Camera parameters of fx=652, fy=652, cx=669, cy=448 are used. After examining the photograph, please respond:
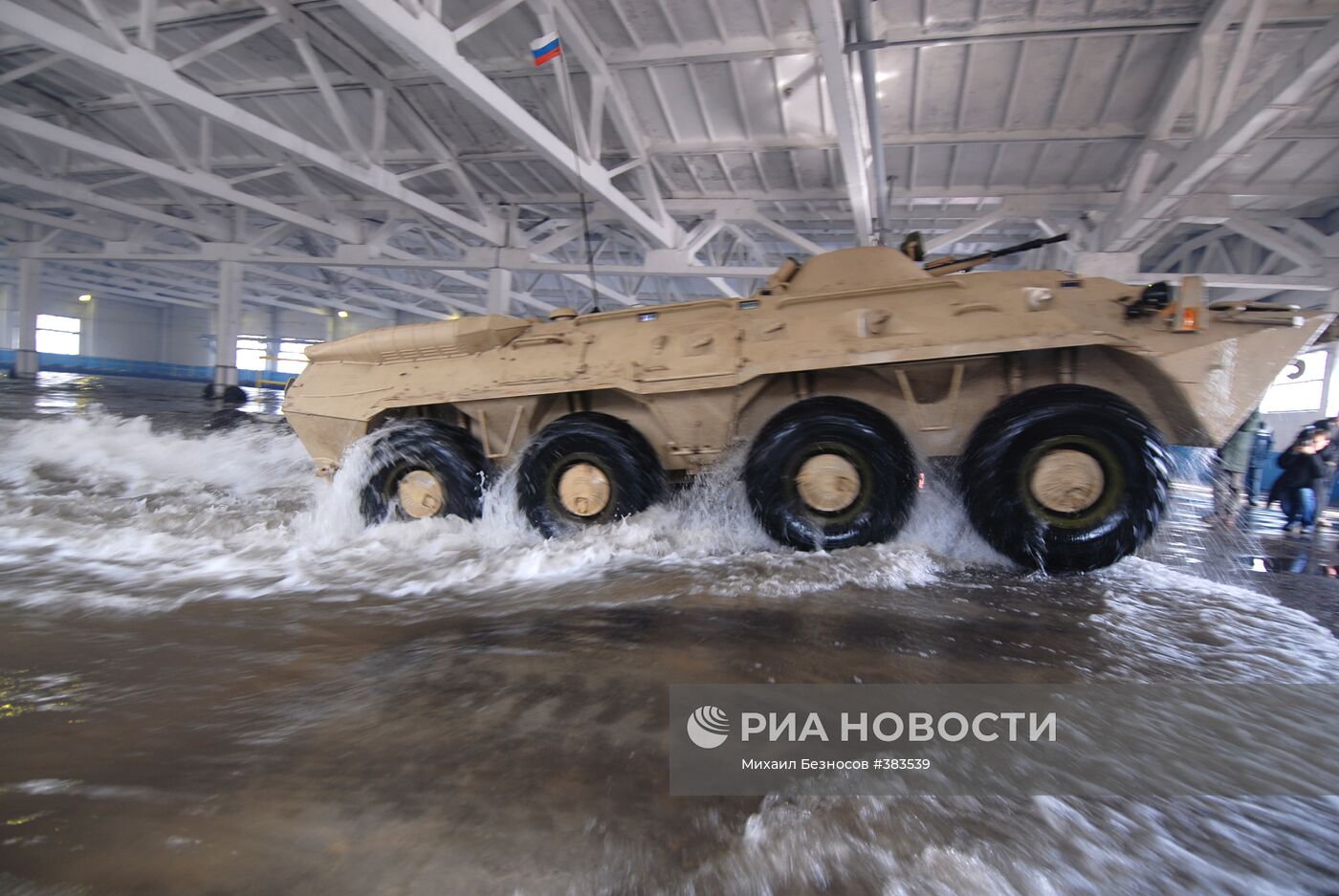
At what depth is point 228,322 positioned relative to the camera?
17.6 meters

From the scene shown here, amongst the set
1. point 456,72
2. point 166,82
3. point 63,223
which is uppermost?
point 63,223

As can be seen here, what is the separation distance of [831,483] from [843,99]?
529 cm

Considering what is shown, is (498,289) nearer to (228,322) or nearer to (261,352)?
(228,322)

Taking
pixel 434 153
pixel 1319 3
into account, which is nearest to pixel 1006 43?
pixel 1319 3

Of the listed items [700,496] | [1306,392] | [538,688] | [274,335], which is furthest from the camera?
[274,335]

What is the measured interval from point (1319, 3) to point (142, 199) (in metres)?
22.6

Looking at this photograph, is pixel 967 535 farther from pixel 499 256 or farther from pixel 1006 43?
pixel 499 256

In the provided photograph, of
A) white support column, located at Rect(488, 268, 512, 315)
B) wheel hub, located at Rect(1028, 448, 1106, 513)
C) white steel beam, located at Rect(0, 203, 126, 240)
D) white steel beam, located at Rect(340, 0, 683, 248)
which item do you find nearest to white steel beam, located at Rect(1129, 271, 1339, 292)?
white steel beam, located at Rect(340, 0, 683, 248)

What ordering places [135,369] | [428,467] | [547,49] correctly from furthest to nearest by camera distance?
[135,369] < [547,49] < [428,467]

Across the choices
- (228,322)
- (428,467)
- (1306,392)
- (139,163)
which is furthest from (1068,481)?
(228,322)

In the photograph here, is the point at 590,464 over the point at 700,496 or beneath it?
over

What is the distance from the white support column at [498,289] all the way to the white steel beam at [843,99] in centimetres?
791

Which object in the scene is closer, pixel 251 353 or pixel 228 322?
pixel 228 322

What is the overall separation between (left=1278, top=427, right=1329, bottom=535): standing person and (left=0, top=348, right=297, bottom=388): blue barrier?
3803cm
